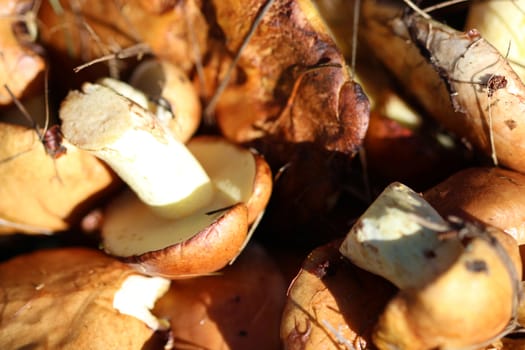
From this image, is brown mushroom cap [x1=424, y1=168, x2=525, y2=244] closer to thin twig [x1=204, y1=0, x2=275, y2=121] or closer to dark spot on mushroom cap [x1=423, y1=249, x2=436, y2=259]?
dark spot on mushroom cap [x1=423, y1=249, x2=436, y2=259]

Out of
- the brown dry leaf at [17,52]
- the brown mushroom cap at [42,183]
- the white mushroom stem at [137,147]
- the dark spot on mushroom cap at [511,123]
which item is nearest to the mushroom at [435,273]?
the dark spot on mushroom cap at [511,123]

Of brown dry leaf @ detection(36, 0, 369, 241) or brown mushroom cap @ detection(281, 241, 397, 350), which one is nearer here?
brown mushroom cap @ detection(281, 241, 397, 350)

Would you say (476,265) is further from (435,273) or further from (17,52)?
(17,52)

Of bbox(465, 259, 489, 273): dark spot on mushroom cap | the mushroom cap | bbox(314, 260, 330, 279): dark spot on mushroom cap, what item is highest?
bbox(465, 259, 489, 273): dark spot on mushroom cap

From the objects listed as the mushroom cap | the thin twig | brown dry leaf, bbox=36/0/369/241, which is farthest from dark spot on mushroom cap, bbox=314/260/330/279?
the thin twig

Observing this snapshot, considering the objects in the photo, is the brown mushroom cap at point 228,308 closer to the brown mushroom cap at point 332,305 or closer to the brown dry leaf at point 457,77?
the brown mushroom cap at point 332,305

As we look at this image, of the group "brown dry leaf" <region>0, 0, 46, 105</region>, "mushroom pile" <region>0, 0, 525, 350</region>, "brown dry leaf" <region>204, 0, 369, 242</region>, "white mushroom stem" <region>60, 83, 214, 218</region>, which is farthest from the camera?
"brown dry leaf" <region>0, 0, 46, 105</region>

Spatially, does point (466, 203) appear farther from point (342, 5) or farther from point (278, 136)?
point (342, 5)
